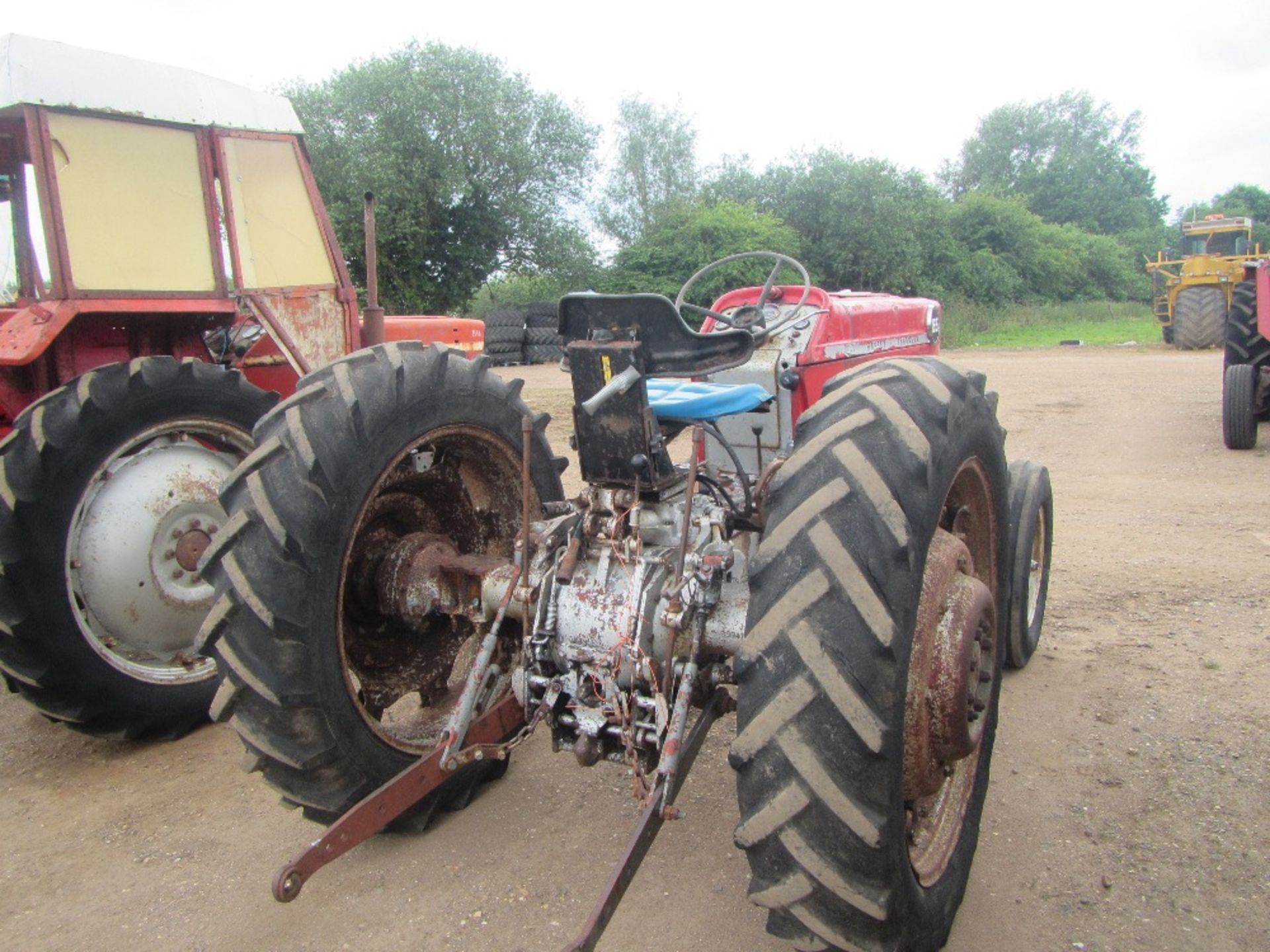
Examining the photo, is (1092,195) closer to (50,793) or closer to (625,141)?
(625,141)

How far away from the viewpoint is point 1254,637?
13.7ft

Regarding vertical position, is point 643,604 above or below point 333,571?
below

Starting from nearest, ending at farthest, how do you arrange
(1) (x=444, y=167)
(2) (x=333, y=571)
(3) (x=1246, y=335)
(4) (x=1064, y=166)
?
(2) (x=333, y=571) → (3) (x=1246, y=335) → (1) (x=444, y=167) → (4) (x=1064, y=166)

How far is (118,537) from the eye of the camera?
11.4ft

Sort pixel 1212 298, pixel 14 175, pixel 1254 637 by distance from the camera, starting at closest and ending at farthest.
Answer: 1. pixel 1254 637
2. pixel 14 175
3. pixel 1212 298

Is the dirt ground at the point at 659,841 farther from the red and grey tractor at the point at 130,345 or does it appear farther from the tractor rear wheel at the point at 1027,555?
the red and grey tractor at the point at 130,345

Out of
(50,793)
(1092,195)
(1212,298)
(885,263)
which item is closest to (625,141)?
(885,263)

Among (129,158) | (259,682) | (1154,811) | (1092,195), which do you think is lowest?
(1154,811)

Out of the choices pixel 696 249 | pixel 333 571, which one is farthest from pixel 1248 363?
pixel 696 249

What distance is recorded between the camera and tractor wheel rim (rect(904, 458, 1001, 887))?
82.0 inches

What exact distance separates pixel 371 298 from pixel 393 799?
3111mm

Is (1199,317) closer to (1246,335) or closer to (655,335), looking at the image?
(1246,335)

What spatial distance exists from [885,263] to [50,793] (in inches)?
1100

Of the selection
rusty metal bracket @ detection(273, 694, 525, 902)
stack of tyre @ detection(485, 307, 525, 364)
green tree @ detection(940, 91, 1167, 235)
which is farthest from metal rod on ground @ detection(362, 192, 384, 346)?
green tree @ detection(940, 91, 1167, 235)
